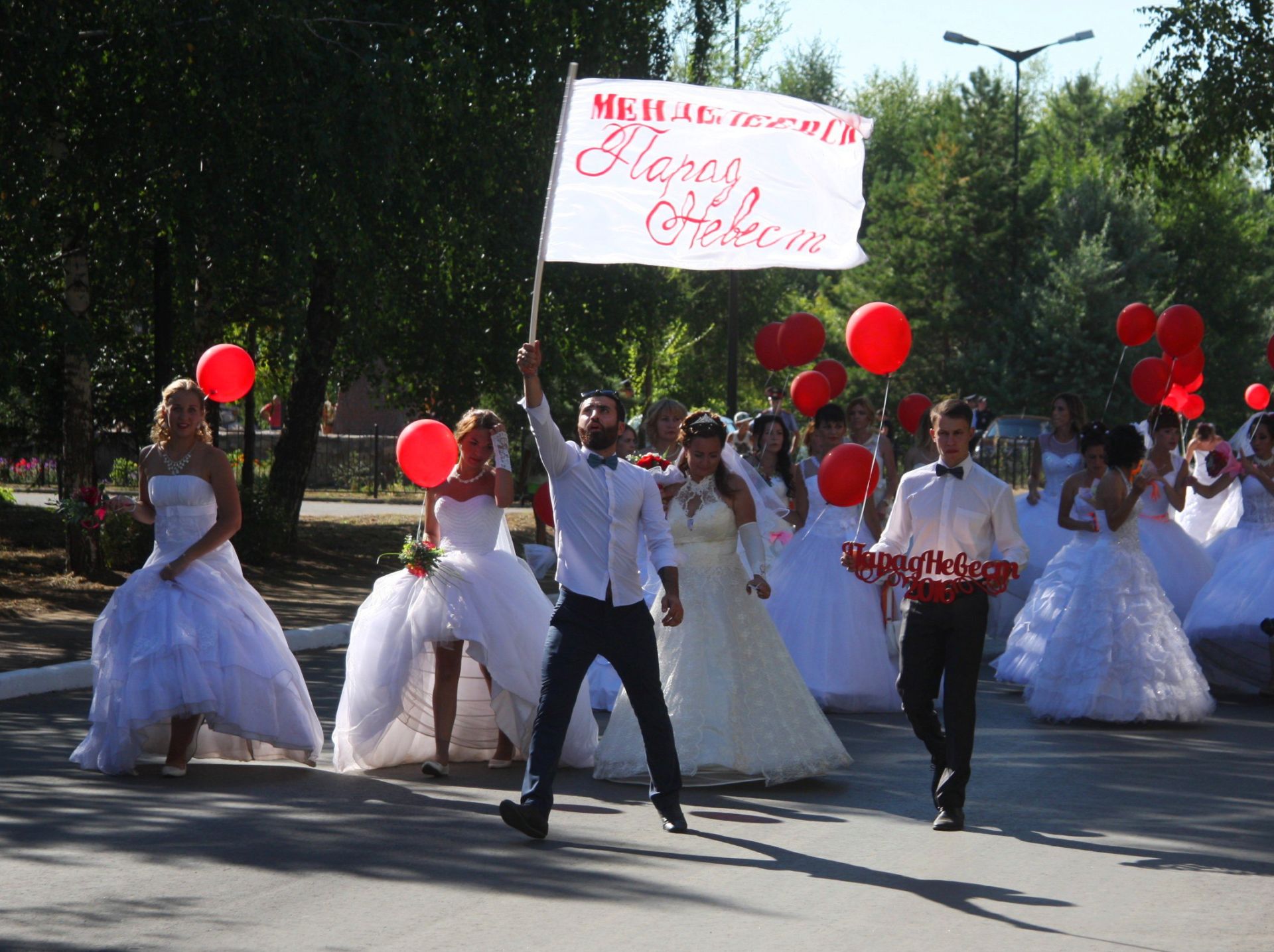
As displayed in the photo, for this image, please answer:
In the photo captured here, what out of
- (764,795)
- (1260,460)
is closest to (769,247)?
(764,795)

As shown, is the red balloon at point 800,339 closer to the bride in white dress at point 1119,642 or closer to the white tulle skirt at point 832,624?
the white tulle skirt at point 832,624

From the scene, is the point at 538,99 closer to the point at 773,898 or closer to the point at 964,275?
the point at 773,898

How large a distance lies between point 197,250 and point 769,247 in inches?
294

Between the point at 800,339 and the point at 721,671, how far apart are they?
21.6ft

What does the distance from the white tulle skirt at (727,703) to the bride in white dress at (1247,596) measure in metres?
4.88

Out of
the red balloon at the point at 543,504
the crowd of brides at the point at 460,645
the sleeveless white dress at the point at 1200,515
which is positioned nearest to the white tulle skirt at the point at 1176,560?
the sleeveless white dress at the point at 1200,515

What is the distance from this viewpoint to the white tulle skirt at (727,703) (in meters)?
8.31

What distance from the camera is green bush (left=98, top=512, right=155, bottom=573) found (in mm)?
17453

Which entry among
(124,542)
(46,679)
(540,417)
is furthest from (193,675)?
(124,542)

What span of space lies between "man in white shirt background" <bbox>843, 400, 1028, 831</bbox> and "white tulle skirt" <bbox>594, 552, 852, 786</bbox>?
2.66 ft

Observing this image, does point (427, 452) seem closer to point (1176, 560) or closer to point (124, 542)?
point (1176, 560)

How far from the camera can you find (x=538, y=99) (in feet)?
71.4

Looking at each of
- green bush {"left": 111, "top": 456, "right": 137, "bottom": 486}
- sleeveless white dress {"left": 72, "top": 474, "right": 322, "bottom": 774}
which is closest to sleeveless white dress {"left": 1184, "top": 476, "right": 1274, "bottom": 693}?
sleeveless white dress {"left": 72, "top": 474, "right": 322, "bottom": 774}

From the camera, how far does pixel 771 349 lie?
1494cm
